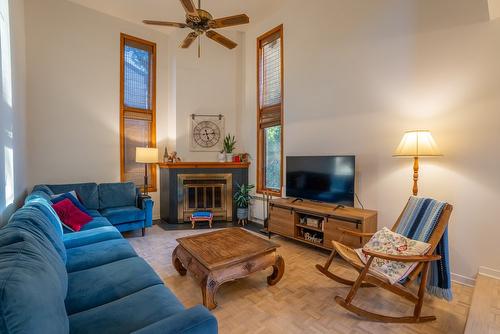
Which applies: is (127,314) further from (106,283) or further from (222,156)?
(222,156)

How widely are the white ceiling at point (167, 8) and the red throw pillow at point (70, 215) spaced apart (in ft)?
11.0

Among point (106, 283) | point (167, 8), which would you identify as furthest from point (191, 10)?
point (106, 283)

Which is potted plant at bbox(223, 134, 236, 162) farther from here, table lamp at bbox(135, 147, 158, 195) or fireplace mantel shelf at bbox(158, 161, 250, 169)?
table lamp at bbox(135, 147, 158, 195)

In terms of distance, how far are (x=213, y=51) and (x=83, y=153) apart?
3.20 m

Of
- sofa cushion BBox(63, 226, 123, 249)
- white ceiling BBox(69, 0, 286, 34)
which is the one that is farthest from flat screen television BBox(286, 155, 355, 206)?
white ceiling BBox(69, 0, 286, 34)

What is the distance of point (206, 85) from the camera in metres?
5.26

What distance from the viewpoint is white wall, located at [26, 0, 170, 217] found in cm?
394

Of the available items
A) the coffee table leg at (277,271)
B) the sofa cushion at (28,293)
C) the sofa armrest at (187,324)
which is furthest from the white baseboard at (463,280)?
the sofa cushion at (28,293)

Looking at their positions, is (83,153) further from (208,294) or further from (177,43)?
(208,294)

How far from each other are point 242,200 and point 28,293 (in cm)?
414

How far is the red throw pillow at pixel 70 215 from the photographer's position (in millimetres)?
2961

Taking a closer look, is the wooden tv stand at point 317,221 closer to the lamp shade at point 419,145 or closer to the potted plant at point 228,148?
the lamp shade at point 419,145

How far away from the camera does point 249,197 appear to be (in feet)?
16.6

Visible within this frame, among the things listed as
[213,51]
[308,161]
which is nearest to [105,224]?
[308,161]
